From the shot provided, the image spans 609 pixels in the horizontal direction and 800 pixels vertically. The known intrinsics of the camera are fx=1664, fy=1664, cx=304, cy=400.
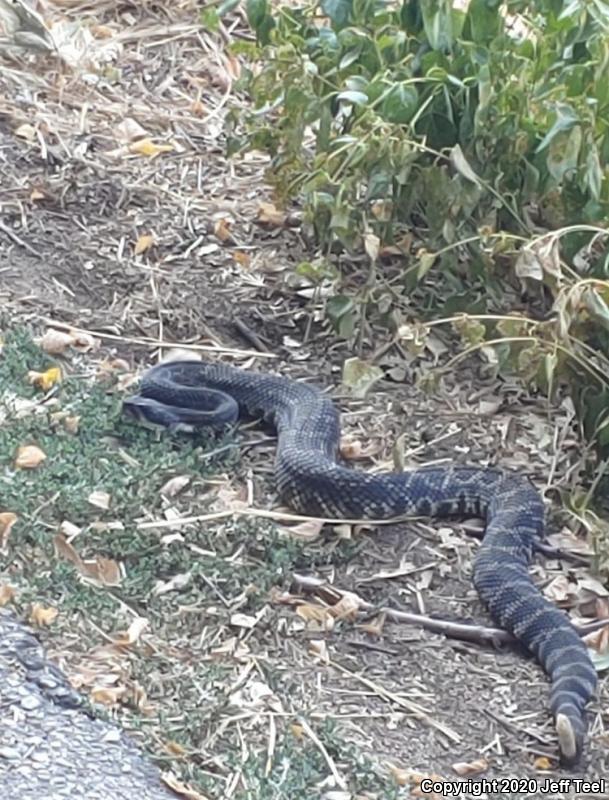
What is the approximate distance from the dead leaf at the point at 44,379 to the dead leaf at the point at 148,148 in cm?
192

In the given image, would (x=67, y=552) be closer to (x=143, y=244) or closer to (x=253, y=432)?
(x=253, y=432)

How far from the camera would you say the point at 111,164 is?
302 inches

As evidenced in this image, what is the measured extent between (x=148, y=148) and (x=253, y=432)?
2.08 metres

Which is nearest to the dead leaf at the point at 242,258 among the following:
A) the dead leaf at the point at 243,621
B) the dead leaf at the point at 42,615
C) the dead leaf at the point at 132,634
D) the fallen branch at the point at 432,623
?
the fallen branch at the point at 432,623

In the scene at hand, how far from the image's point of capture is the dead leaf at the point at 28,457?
217 inches

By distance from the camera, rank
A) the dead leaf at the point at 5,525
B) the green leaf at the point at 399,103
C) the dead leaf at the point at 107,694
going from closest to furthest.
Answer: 1. the dead leaf at the point at 107,694
2. the dead leaf at the point at 5,525
3. the green leaf at the point at 399,103

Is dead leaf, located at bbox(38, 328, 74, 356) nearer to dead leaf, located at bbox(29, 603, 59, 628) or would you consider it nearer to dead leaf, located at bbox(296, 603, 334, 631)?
dead leaf, located at bbox(296, 603, 334, 631)

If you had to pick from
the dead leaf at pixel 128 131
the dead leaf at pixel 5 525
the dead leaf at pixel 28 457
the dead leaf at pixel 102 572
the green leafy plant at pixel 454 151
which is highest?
the green leafy plant at pixel 454 151

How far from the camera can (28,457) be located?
5.54m

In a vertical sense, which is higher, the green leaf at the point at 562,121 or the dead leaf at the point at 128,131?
the green leaf at the point at 562,121

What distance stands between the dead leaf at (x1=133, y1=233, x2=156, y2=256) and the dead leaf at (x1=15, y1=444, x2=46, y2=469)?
5.90 feet

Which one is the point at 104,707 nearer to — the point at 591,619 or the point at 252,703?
the point at 252,703

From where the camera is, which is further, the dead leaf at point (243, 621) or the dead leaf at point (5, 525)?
the dead leaf at point (5, 525)

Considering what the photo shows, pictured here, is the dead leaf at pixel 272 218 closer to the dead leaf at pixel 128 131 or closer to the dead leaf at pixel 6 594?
the dead leaf at pixel 128 131
